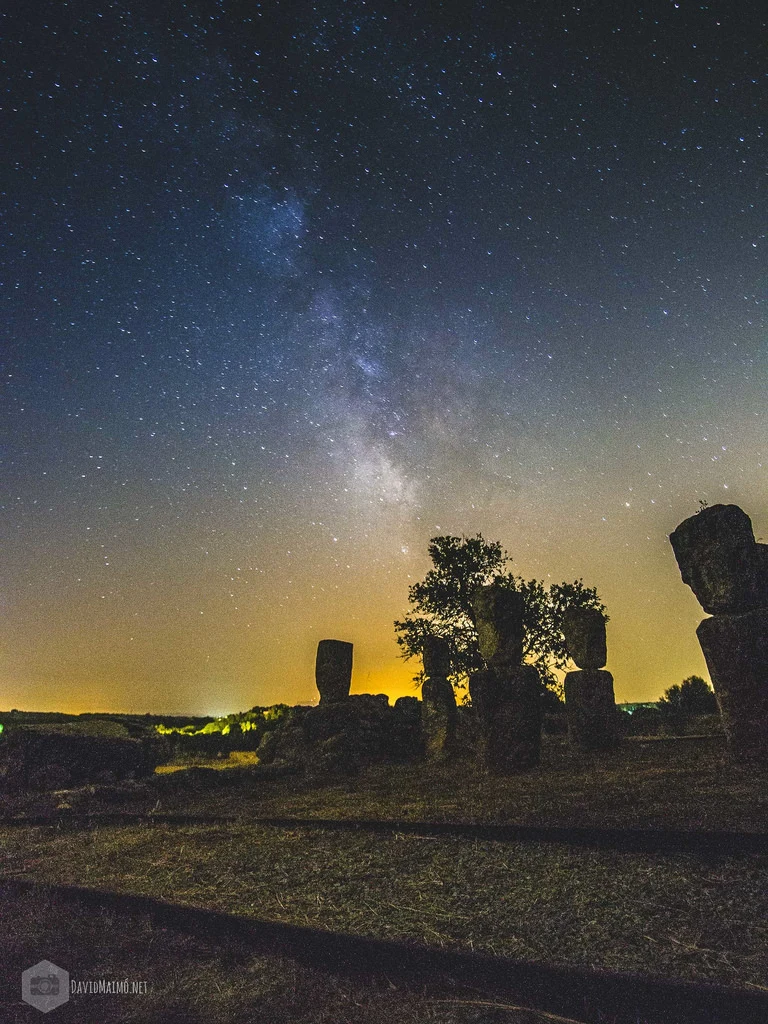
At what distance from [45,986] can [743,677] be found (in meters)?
8.48

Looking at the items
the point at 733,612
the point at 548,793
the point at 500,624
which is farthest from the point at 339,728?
the point at 733,612

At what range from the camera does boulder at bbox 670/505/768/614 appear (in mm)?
8312

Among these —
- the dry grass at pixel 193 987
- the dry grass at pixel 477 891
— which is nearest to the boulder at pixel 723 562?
the dry grass at pixel 477 891

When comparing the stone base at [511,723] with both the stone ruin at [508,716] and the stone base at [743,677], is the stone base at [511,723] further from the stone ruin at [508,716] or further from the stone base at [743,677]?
the stone base at [743,677]

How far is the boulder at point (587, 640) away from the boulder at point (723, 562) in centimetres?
456

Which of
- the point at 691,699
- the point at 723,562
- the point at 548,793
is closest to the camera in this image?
the point at 548,793

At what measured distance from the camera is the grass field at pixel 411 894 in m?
2.94

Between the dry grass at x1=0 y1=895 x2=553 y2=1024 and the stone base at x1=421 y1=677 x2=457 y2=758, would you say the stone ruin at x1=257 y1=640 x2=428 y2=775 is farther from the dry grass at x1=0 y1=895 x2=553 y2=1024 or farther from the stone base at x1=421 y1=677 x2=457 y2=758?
the dry grass at x1=0 y1=895 x2=553 y2=1024

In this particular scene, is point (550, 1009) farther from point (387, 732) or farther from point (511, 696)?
point (387, 732)

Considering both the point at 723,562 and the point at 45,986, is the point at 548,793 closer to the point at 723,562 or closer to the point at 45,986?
the point at 723,562

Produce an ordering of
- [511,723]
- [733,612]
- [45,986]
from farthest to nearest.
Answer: [511,723] → [733,612] → [45,986]

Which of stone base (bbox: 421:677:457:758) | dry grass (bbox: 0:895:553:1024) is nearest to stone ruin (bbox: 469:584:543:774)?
stone base (bbox: 421:677:457:758)

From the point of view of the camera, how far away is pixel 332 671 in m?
15.5

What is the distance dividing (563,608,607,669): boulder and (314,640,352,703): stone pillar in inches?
239
